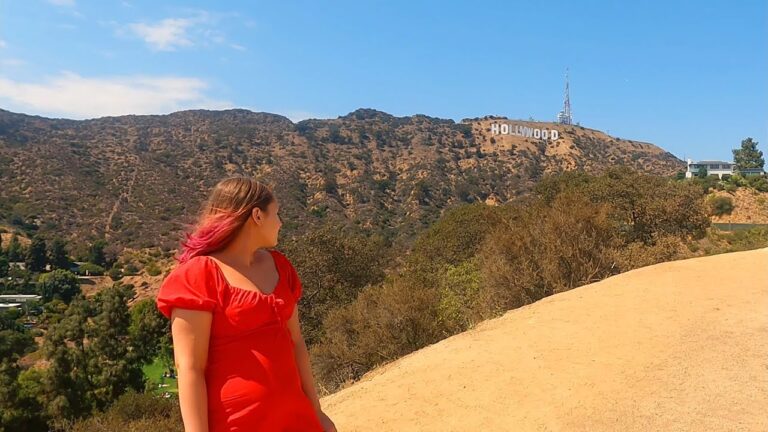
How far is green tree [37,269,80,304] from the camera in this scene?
35.3 metres

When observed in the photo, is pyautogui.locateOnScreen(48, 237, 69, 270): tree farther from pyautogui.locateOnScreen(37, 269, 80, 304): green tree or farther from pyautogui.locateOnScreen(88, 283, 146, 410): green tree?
pyautogui.locateOnScreen(88, 283, 146, 410): green tree

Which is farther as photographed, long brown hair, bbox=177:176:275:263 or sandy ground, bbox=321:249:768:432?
sandy ground, bbox=321:249:768:432

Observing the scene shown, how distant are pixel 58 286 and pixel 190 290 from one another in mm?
39919

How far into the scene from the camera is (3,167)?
2019 inches

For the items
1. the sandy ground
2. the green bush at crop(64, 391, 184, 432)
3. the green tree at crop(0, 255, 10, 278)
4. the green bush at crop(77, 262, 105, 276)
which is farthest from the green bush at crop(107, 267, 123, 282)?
the sandy ground

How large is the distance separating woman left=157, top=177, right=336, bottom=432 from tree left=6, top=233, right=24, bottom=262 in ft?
150

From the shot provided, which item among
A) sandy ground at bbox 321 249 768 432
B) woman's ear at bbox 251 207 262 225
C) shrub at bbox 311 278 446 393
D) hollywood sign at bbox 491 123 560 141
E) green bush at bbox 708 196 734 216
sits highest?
hollywood sign at bbox 491 123 560 141

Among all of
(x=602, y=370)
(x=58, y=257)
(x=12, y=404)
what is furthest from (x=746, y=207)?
(x=58, y=257)

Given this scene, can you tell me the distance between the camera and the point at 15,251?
A: 40156mm

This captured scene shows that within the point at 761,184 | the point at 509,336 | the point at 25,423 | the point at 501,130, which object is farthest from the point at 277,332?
the point at 501,130

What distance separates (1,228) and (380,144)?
142ft

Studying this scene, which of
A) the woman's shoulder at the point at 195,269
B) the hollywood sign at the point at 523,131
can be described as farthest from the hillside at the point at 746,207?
the woman's shoulder at the point at 195,269

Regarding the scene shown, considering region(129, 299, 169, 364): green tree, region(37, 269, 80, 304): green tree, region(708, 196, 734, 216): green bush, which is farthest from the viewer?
region(708, 196, 734, 216): green bush

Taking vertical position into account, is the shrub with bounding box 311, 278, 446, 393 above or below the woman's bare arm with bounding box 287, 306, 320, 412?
below
